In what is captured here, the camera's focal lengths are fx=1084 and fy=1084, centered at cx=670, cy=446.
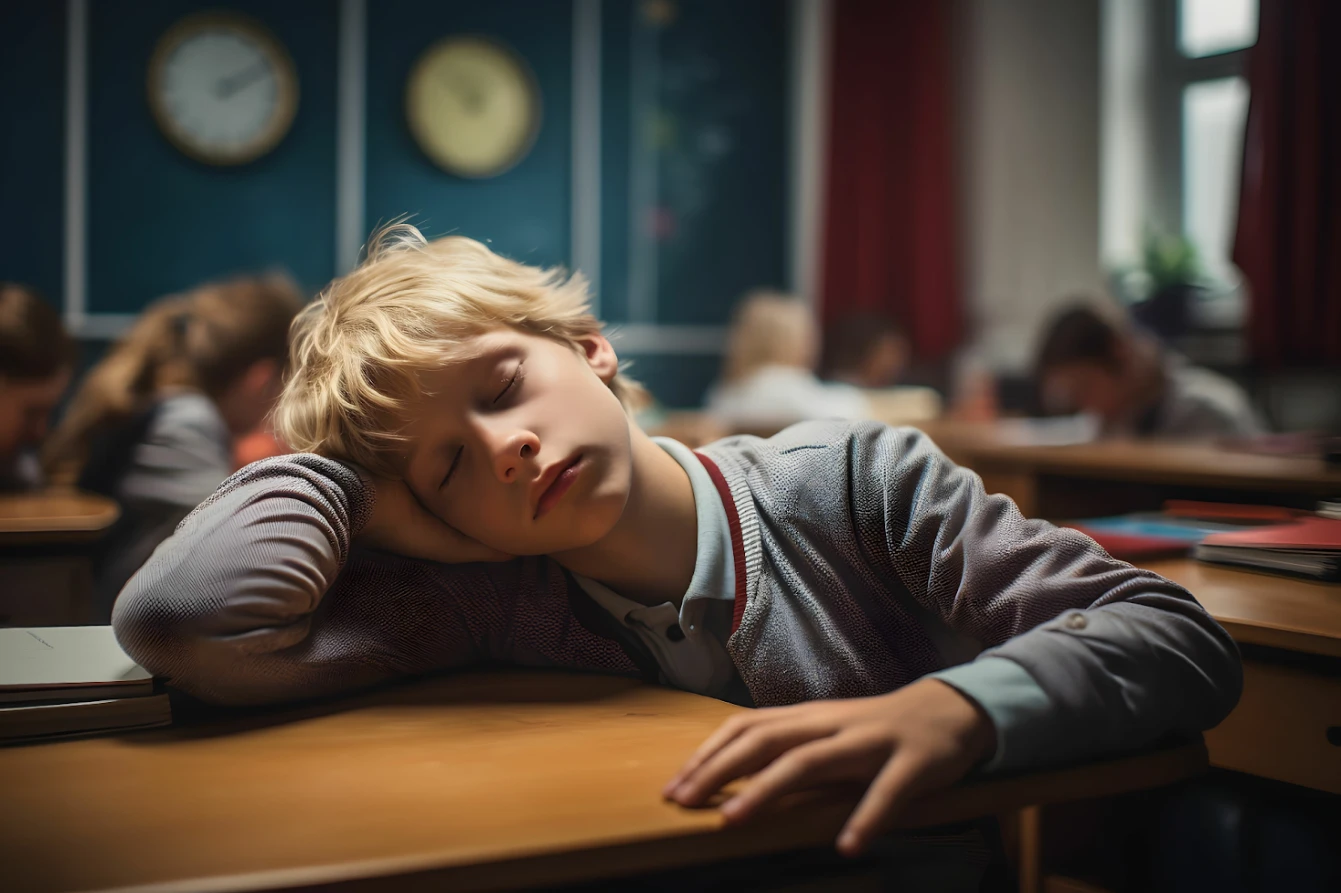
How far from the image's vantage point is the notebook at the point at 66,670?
80 cm

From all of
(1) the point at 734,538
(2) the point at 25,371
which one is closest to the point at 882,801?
(1) the point at 734,538

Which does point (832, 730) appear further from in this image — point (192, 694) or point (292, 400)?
point (292, 400)

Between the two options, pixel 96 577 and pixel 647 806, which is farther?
pixel 96 577

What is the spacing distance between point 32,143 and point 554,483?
4.52 meters

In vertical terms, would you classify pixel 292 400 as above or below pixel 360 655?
above

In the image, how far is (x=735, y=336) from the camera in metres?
4.91

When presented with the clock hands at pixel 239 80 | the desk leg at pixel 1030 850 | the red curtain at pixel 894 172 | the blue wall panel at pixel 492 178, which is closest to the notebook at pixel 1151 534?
the desk leg at pixel 1030 850

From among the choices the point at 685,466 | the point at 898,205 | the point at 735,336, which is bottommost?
the point at 685,466

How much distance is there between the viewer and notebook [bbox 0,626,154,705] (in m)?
0.80

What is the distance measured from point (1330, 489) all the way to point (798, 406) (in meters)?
2.56

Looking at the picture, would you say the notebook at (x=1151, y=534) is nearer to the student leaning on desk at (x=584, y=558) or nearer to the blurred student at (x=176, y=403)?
the student leaning on desk at (x=584, y=558)

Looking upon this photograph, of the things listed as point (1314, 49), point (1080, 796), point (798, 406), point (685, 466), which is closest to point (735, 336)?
point (798, 406)

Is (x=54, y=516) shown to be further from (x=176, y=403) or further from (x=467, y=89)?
(x=467, y=89)

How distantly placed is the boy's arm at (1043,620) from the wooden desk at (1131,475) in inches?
48.0
